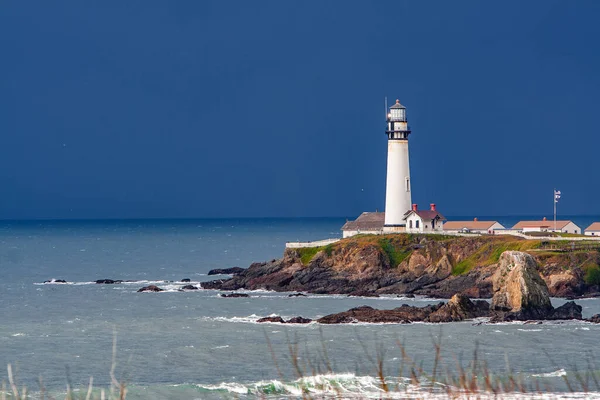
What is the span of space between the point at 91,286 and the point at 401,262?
83.8ft

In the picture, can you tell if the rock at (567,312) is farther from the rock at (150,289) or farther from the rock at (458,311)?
the rock at (150,289)

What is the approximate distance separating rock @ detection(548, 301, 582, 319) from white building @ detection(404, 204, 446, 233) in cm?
2628

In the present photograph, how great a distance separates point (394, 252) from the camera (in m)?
68.4

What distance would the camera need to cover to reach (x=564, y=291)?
190 feet

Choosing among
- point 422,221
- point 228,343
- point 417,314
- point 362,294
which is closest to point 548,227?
point 422,221

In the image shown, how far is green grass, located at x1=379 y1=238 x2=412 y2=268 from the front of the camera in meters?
67.6

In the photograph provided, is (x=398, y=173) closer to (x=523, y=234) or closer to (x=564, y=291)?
(x=523, y=234)

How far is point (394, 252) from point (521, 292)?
2026cm

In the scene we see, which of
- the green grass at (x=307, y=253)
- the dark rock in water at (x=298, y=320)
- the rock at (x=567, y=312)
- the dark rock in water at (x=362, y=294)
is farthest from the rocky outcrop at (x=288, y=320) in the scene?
the green grass at (x=307, y=253)

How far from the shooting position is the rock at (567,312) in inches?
1874

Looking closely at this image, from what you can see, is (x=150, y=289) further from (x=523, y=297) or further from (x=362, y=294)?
(x=523, y=297)

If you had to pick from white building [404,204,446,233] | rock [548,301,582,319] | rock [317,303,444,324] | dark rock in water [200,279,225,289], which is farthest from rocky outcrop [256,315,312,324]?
white building [404,204,446,233]

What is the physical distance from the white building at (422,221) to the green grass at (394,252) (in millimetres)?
5667

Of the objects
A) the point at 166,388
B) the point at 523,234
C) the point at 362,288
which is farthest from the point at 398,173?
the point at 166,388
